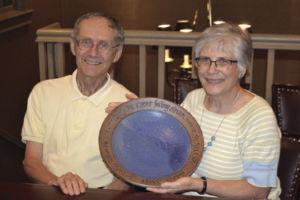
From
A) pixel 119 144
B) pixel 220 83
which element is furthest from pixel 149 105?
pixel 220 83

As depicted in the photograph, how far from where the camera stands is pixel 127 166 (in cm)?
158

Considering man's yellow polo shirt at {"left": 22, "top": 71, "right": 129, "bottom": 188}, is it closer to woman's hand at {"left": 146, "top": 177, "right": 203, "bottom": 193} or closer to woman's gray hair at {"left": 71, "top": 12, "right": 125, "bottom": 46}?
woman's gray hair at {"left": 71, "top": 12, "right": 125, "bottom": 46}

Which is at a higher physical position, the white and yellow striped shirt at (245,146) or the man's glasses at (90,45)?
the man's glasses at (90,45)

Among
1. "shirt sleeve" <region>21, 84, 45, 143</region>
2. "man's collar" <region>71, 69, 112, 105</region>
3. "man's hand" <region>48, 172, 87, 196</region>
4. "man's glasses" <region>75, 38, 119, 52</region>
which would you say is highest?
"man's glasses" <region>75, 38, 119, 52</region>

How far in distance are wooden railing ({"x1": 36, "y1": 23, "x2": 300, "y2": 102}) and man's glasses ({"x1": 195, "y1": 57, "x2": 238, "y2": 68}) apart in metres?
1.06

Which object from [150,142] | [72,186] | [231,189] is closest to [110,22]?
[150,142]

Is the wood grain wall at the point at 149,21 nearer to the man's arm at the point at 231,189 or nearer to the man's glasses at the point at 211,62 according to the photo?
the man's glasses at the point at 211,62

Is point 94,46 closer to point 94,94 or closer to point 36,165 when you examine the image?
point 94,94

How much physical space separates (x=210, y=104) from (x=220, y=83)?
149 mm

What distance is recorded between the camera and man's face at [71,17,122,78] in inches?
73.2

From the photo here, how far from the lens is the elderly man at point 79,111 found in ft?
6.15

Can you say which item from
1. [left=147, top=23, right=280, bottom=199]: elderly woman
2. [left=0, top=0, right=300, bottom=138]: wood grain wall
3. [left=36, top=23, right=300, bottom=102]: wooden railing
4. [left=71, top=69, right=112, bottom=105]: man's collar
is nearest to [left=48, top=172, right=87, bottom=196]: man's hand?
[left=147, top=23, right=280, bottom=199]: elderly woman

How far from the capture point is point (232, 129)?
1.71 metres

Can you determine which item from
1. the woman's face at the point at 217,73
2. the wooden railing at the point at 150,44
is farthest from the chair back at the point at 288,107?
the wooden railing at the point at 150,44
